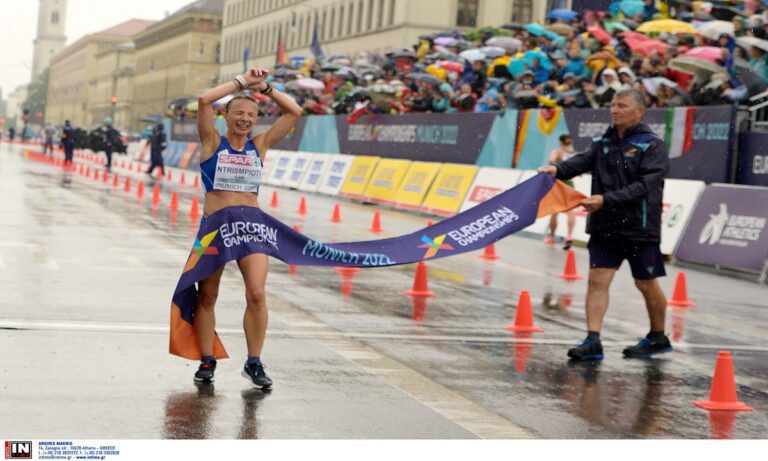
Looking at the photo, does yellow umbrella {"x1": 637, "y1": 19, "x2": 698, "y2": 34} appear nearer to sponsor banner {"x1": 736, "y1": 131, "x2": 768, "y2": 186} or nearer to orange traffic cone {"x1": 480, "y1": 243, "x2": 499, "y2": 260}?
sponsor banner {"x1": 736, "y1": 131, "x2": 768, "y2": 186}

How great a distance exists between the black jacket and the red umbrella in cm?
1914

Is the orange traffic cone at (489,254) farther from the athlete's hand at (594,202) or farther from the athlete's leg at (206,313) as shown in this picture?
the athlete's leg at (206,313)

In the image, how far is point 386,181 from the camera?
114 ft

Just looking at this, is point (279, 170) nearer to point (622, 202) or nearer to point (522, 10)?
point (622, 202)

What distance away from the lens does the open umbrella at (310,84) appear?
154 ft

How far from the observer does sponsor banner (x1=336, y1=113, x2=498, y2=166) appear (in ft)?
105

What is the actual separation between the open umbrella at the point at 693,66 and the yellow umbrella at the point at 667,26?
2.76m

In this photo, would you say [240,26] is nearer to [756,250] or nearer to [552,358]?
[756,250]

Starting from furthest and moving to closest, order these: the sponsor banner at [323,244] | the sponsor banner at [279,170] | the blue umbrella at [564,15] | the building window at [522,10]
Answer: the building window at [522,10]
the sponsor banner at [279,170]
the blue umbrella at [564,15]
the sponsor banner at [323,244]

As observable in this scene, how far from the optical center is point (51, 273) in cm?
1402

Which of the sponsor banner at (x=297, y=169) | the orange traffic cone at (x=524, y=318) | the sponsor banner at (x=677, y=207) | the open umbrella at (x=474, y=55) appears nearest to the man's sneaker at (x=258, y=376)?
the orange traffic cone at (x=524, y=318)

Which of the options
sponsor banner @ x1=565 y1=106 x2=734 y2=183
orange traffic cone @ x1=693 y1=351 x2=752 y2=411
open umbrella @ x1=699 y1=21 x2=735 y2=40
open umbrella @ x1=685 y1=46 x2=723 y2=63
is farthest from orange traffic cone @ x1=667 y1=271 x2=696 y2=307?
open umbrella @ x1=699 y1=21 x2=735 y2=40

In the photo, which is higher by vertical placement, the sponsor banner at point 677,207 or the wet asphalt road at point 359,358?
the sponsor banner at point 677,207

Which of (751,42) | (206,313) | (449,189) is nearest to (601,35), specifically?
(449,189)
